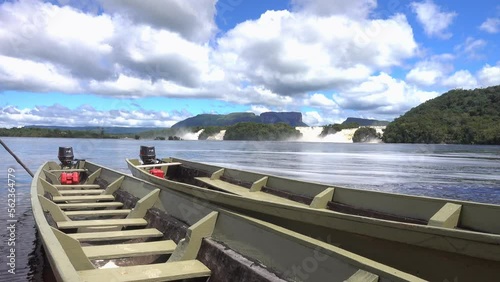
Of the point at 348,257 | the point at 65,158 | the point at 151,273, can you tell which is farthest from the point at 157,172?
the point at 348,257

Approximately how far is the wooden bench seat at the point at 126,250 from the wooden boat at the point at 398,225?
55.2 inches

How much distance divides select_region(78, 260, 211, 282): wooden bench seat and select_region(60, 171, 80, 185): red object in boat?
10.9 metres

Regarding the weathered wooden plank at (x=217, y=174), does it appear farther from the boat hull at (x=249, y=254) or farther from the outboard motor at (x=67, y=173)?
the boat hull at (x=249, y=254)

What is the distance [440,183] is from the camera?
83.6ft

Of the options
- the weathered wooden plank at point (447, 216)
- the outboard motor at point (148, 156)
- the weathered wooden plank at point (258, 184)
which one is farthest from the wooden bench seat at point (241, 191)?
the outboard motor at point (148, 156)

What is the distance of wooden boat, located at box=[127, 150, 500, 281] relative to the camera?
4051 millimetres

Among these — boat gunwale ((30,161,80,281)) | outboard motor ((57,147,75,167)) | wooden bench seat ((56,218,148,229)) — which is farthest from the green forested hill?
boat gunwale ((30,161,80,281))

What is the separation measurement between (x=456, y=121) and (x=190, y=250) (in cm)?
16941

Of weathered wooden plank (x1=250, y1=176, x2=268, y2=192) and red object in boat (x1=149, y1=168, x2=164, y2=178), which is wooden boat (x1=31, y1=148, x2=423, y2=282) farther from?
red object in boat (x1=149, y1=168, x2=164, y2=178)

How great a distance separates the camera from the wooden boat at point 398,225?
13.3ft

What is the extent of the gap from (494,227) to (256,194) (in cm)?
596

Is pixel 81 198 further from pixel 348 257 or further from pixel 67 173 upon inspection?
pixel 348 257

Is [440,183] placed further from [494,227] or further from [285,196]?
Result: [494,227]

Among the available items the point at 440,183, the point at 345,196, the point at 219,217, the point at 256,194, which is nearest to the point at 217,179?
the point at 256,194
